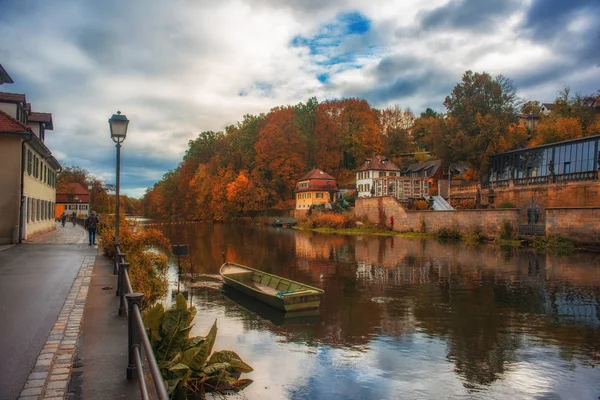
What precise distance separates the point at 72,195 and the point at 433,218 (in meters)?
58.0

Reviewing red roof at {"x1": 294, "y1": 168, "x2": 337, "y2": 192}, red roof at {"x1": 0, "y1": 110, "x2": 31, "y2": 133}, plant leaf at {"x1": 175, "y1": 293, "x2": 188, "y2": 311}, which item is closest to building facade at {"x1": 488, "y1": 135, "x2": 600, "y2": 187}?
Result: red roof at {"x1": 294, "y1": 168, "x2": 337, "y2": 192}

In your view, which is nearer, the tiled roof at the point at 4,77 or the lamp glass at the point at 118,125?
the lamp glass at the point at 118,125

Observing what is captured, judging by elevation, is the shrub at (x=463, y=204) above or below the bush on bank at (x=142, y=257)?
above

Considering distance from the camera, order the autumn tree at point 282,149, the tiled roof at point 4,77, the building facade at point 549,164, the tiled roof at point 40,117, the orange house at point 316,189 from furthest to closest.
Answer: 1. the autumn tree at point 282,149
2. the orange house at point 316,189
3. the building facade at point 549,164
4. the tiled roof at point 40,117
5. the tiled roof at point 4,77

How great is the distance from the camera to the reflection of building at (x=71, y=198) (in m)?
72.8

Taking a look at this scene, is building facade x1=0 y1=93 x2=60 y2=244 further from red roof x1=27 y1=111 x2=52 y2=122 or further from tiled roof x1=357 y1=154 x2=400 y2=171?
tiled roof x1=357 y1=154 x2=400 y2=171

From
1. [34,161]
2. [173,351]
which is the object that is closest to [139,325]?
[173,351]

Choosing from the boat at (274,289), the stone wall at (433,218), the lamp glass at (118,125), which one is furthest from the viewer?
the stone wall at (433,218)

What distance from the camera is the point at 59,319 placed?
28.4 ft

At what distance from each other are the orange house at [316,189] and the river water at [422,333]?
147 ft

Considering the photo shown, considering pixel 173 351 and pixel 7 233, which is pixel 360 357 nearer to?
pixel 173 351

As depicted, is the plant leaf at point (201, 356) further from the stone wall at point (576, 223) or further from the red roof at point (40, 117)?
the stone wall at point (576, 223)

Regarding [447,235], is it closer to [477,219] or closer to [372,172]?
[477,219]

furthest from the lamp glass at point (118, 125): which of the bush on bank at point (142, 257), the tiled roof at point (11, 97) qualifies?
the tiled roof at point (11, 97)
